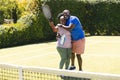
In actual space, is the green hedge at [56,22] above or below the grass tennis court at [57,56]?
above

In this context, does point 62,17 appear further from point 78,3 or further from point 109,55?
point 78,3

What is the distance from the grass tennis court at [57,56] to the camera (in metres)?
13.7

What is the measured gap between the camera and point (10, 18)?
29.5 meters

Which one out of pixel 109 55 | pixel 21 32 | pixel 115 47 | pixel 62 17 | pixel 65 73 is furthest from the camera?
pixel 21 32

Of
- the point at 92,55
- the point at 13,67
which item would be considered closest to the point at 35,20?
the point at 92,55

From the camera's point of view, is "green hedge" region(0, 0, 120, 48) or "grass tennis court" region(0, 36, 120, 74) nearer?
"grass tennis court" region(0, 36, 120, 74)

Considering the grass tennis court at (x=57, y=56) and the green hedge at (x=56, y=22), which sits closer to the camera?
the grass tennis court at (x=57, y=56)

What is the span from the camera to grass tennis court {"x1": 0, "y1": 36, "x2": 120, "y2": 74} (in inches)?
537

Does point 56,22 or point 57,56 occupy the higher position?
point 56,22

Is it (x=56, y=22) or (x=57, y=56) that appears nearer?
(x=57, y=56)

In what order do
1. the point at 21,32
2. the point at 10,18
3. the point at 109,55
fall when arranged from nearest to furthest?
the point at 109,55 < the point at 21,32 < the point at 10,18

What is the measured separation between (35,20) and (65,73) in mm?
15475

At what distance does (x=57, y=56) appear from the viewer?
55.1 feet

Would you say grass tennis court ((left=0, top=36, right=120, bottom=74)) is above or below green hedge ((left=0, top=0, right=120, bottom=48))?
below
